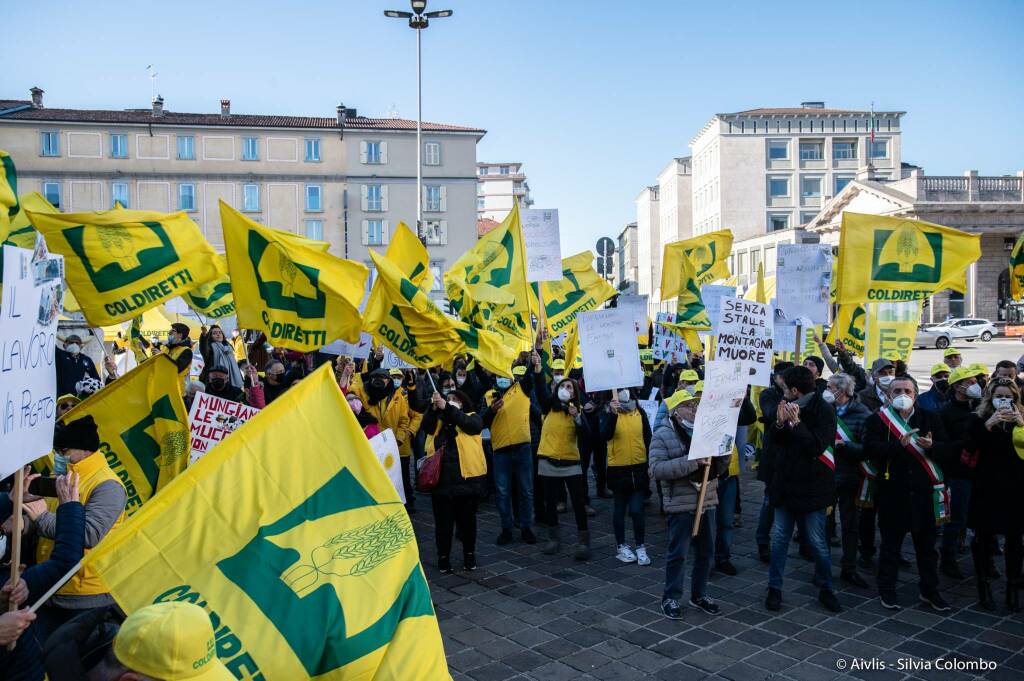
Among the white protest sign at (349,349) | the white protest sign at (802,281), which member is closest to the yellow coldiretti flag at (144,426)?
the white protest sign at (349,349)

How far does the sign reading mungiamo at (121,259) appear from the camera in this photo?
748 cm

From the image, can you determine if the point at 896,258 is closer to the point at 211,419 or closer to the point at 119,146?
the point at 211,419

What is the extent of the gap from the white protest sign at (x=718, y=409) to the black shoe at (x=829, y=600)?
1.42 metres

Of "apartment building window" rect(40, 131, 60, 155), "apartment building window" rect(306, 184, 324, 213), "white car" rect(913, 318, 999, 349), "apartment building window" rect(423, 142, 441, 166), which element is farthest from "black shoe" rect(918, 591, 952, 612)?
"apartment building window" rect(40, 131, 60, 155)

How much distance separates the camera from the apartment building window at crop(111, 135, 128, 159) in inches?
2282

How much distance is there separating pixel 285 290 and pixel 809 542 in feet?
16.9

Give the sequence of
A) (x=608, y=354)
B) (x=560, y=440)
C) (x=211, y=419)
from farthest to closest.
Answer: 1. (x=560, y=440)
2. (x=608, y=354)
3. (x=211, y=419)

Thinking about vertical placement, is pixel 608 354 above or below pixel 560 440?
above

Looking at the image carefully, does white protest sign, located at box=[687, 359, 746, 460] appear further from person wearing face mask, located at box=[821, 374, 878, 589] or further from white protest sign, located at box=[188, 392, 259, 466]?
white protest sign, located at box=[188, 392, 259, 466]

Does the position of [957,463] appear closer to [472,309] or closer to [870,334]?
[870,334]

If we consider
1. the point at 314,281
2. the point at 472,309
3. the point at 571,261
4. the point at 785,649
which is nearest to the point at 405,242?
the point at 472,309

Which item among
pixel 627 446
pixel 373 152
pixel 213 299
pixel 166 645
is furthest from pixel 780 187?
pixel 166 645

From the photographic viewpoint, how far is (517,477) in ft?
30.4

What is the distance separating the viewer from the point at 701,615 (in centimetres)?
662
